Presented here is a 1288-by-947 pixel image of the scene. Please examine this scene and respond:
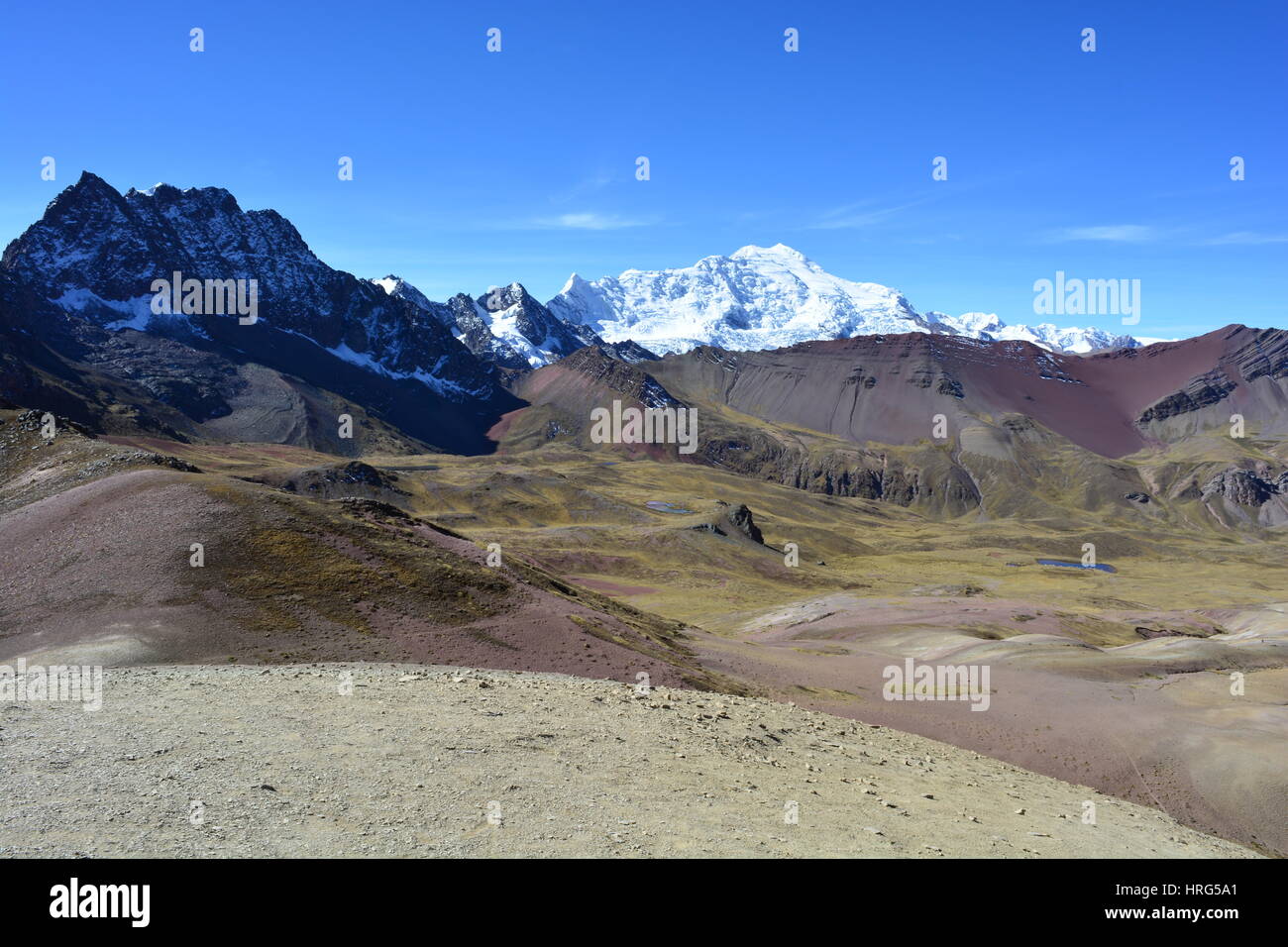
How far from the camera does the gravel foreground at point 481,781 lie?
1869 centimetres

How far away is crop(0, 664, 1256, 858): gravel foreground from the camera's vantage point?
61.3 feet

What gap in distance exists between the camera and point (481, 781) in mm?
23109

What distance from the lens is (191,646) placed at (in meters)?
39.4

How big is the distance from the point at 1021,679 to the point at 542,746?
45.2 m

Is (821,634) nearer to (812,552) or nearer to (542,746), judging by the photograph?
→ (542,746)
